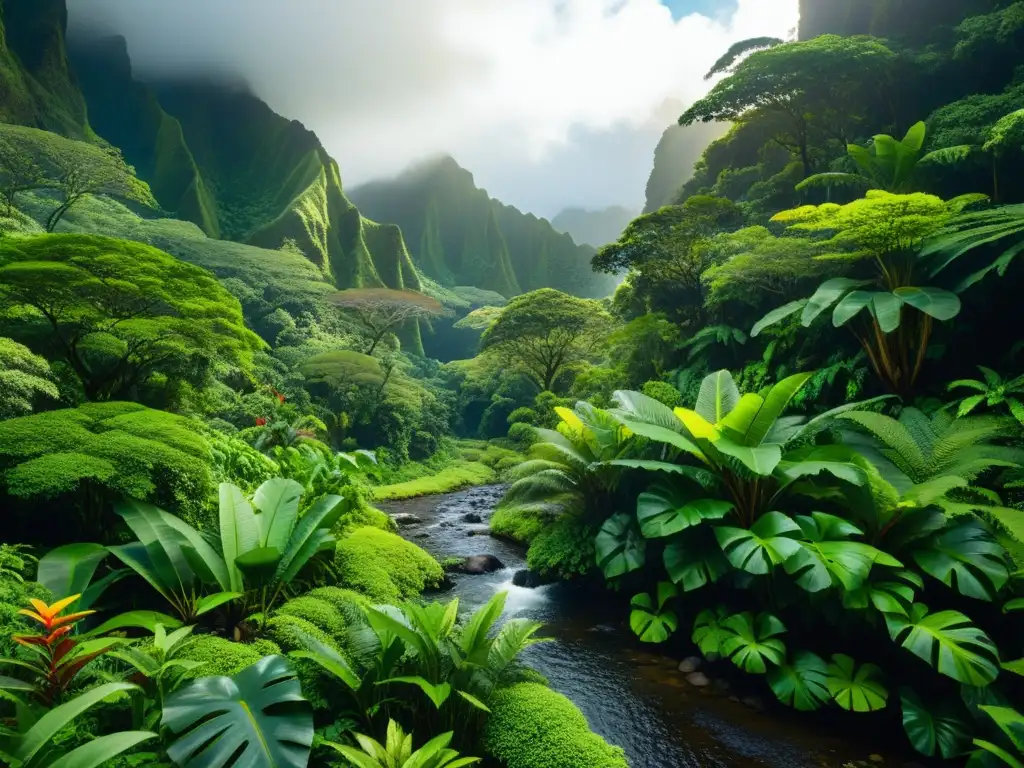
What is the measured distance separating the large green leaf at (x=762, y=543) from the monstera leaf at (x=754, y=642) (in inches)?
22.9

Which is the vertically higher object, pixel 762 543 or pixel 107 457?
pixel 107 457

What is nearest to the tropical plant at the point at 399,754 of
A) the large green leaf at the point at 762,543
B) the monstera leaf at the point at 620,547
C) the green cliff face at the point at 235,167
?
the large green leaf at the point at 762,543

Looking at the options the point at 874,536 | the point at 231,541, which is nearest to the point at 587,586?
the point at 874,536

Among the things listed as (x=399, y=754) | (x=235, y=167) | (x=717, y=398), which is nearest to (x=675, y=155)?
(x=235, y=167)

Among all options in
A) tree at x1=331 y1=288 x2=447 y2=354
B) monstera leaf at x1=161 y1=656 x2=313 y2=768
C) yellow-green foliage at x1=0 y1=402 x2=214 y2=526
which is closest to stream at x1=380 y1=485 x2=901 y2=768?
monstera leaf at x1=161 y1=656 x2=313 y2=768

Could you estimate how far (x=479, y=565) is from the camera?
8.57 meters

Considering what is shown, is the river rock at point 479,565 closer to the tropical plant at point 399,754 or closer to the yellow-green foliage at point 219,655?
the yellow-green foliage at point 219,655

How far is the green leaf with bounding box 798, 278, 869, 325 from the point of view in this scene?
259 inches

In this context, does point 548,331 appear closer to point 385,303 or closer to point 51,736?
point 385,303

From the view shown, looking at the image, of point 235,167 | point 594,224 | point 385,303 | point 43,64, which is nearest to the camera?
point 385,303

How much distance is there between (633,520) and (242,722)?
17.4ft

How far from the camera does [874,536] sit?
481 centimetres

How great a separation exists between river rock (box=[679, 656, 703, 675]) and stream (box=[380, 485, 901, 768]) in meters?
0.08

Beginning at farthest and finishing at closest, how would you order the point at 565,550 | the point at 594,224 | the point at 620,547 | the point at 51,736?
the point at 594,224 → the point at 565,550 → the point at 620,547 → the point at 51,736
